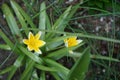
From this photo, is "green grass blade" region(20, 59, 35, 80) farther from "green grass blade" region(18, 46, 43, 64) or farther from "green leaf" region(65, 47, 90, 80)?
"green leaf" region(65, 47, 90, 80)

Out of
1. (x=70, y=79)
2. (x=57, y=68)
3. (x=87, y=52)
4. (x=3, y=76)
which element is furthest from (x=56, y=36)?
(x=87, y=52)

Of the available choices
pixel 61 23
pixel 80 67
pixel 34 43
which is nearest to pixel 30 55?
pixel 34 43

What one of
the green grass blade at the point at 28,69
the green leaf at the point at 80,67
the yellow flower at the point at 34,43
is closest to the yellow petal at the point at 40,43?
the yellow flower at the point at 34,43

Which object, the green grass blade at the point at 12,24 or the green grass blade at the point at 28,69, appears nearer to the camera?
the green grass blade at the point at 28,69

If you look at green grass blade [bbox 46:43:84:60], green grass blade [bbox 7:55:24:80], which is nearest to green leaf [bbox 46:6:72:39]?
green grass blade [bbox 46:43:84:60]

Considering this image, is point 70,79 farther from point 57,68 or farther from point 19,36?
point 19,36

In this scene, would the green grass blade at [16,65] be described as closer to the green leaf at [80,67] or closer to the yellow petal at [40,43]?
the yellow petal at [40,43]
